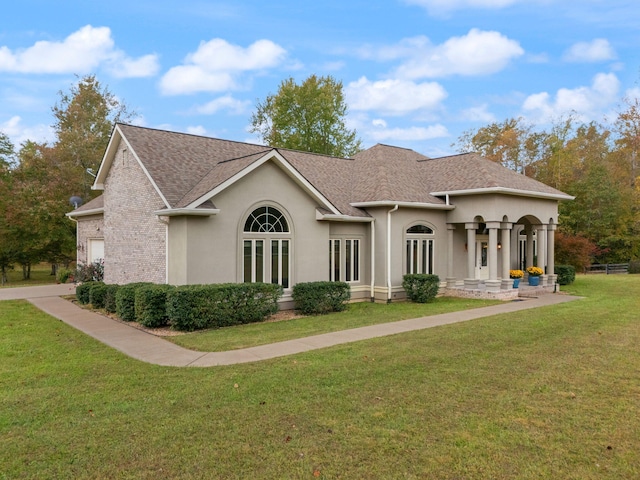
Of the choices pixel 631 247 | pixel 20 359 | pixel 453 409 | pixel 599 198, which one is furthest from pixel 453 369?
pixel 631 247

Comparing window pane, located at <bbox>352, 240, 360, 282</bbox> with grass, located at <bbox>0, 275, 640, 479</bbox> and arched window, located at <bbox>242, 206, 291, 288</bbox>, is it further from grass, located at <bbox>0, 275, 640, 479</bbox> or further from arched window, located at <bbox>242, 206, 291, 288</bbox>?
grass, located at <bbox>0, 275, 640, 479</bbox>

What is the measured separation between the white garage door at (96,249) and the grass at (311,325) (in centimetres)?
1183

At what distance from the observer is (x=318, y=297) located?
1388cm

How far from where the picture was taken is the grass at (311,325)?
9.61 metres

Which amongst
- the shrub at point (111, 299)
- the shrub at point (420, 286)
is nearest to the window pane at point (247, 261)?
the shrub at point (111, 299)

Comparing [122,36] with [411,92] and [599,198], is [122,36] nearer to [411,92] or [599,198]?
[411,92]

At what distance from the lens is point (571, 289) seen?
20.4 meters

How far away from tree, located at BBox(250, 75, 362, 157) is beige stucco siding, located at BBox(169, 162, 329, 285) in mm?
27259

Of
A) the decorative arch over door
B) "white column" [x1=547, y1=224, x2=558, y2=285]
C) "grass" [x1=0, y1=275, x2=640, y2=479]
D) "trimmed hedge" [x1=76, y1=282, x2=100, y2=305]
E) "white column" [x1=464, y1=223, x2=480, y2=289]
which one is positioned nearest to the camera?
"grass" [x1=0, y1=275, x2=640, y2=479]

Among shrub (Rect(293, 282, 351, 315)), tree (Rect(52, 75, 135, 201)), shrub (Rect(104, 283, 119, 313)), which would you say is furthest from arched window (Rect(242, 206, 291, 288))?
tree (Rect(52, 75, 135, 201))

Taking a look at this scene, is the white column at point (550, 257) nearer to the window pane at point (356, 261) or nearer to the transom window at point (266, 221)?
the window pane at point (356, 261)

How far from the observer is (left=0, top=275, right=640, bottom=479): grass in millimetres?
4223

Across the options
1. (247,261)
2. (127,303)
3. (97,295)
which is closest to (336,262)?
(247,261)

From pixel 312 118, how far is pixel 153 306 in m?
33.0
